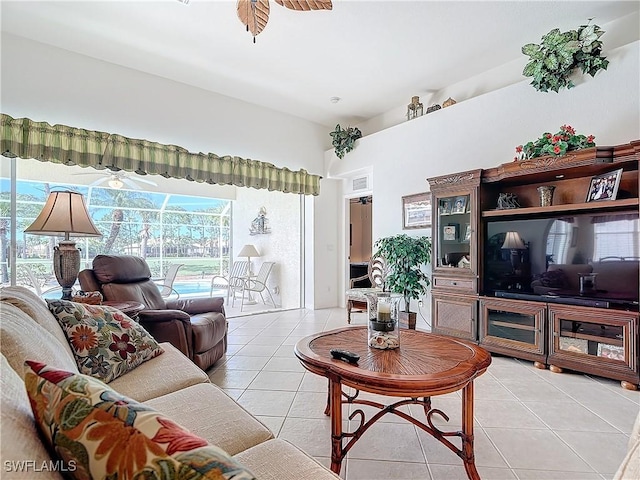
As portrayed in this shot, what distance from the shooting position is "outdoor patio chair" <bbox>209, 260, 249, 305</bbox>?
6.98 metres

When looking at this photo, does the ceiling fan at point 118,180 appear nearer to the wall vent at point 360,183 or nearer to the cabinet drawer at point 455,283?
the wall vent at point 360,183

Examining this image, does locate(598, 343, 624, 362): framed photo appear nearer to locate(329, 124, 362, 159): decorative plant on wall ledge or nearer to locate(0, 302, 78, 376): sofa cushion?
locate(0, 302, 78, 376): sofa cushion

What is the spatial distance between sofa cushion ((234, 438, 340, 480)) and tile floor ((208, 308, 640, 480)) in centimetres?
75

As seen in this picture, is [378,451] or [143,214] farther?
[143,214]

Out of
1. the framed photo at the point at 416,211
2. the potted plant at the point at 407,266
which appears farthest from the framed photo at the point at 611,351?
the framed photo at the point at 416,211

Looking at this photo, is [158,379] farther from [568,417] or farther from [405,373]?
[568,417]

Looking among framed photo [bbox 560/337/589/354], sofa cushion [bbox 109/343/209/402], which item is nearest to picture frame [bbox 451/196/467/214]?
framed photo [bbox 560/337/589/354]

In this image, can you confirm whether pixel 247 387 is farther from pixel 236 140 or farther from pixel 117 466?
pixel 236 140

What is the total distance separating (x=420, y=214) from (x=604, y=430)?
3026mm

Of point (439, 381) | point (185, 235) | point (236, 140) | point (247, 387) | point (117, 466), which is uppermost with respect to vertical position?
point (236, 140)

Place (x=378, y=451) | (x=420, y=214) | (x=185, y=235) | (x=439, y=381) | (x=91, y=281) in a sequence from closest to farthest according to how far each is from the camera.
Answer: (x=439, y=381)
(x=378, y=451)
(x=91, y=281)
(x=420, y=214)
(x=185, y=235)

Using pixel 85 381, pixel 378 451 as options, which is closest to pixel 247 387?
pixel 378 451

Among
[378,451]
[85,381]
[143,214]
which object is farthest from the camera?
[143,214]

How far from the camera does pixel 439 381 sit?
140 cm
